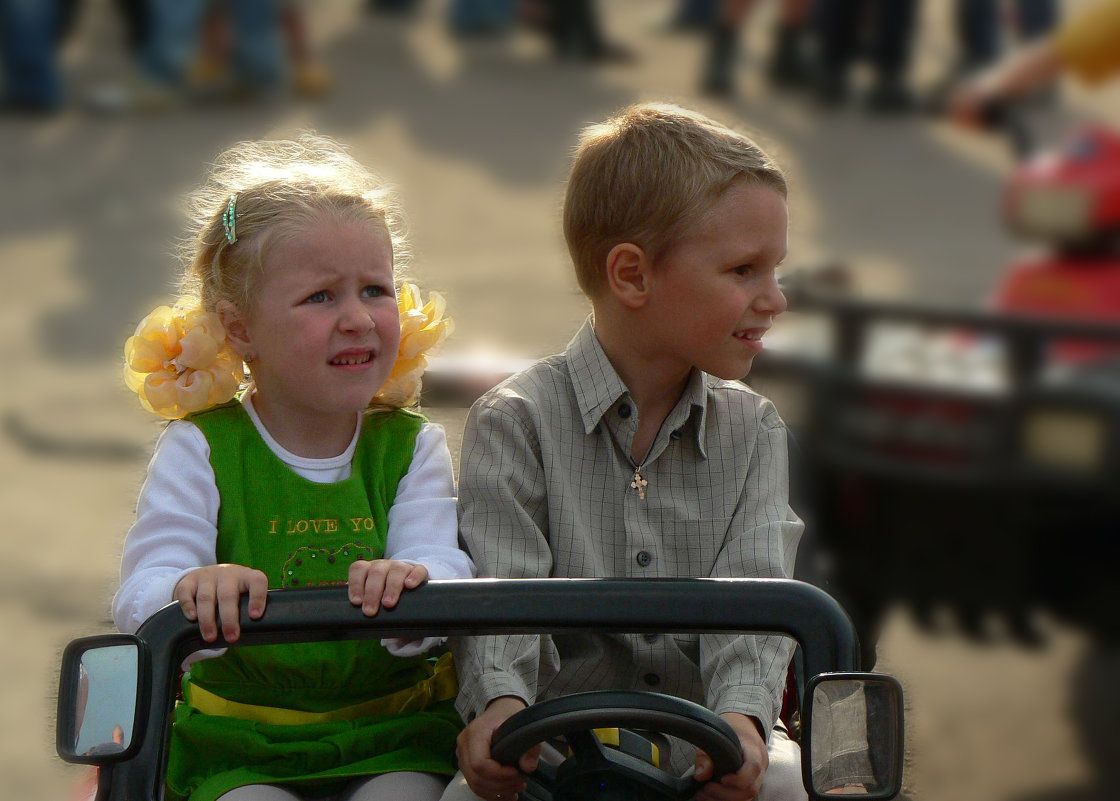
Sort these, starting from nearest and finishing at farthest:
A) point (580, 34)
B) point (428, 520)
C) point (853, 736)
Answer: point (853, 736)
point (428, 520)
point (580, 34)

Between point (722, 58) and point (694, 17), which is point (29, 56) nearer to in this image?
point (722, 58)

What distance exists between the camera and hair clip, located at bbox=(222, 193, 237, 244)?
7.10ft

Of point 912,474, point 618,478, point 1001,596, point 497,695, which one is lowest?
point 1001,596

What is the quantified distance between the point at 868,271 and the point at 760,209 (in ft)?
20.0

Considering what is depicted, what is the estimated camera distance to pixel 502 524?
2195mm

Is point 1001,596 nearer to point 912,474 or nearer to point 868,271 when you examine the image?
point 912,474

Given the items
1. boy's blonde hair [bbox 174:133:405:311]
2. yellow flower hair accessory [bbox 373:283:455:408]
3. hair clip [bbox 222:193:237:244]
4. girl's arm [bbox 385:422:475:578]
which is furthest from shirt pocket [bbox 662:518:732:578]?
hair clip [bbox 222:193:237:244]

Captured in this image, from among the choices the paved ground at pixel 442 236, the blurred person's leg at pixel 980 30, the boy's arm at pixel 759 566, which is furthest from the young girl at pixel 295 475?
the blurred person's leg at pixel 980 30

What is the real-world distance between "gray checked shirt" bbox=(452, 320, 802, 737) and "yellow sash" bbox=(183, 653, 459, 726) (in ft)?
0.39

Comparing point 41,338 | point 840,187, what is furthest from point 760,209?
point 840,187

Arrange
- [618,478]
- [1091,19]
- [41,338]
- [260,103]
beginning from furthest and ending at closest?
[260,103] → [41,338] → [1091,19] → [618,478]

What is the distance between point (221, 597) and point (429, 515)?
416 millimetres

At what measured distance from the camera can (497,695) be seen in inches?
80.9

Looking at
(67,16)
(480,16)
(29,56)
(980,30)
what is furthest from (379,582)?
(480,16)
